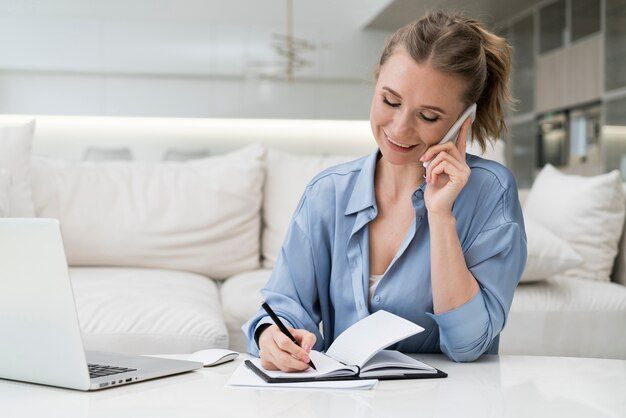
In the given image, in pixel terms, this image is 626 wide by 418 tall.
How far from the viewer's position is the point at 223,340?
210 centimetres

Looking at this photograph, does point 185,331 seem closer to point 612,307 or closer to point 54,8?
point 612,307

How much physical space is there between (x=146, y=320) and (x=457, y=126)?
1.11 metres

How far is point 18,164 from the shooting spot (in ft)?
8.98

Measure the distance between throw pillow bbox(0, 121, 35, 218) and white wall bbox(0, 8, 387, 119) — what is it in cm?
421

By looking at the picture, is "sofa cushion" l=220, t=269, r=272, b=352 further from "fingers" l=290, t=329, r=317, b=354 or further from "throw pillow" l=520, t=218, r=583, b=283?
"fingers" l=290, t=329, r=317, b=354

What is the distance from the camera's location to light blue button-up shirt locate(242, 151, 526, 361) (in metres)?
1.29

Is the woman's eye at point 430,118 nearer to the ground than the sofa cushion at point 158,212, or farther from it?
farther from it

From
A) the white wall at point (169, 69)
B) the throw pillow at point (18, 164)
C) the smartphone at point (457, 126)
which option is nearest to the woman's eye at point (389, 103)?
the smartphone at point (457, 126)

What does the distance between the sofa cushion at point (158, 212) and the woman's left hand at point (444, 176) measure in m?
1.67


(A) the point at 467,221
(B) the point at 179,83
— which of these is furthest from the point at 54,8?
(A) the point at 467,221

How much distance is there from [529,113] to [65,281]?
7.20 m

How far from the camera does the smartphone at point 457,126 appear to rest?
53.6 inches

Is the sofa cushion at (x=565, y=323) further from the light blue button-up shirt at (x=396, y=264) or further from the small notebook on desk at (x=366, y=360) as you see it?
the small notebook on desk at (x=366, y=360)

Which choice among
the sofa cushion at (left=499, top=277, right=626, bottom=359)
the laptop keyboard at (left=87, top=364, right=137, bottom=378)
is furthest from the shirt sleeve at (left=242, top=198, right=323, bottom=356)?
the sofa cushion at (left=499, top=277, right=626, bottom=359)
